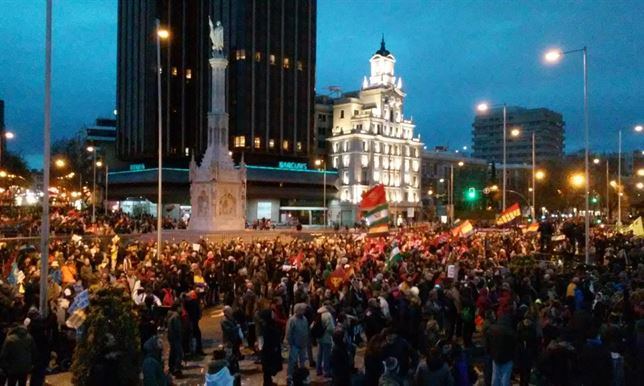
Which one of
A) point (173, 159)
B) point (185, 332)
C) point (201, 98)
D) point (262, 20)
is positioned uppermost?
point (262, 20)

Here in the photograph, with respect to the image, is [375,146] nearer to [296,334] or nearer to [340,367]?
[296,334]

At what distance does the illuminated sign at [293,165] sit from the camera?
86188 millimetres

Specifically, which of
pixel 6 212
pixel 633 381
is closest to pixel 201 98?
pixel 6 212

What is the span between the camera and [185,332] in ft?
44.9

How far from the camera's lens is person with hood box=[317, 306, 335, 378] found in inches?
484

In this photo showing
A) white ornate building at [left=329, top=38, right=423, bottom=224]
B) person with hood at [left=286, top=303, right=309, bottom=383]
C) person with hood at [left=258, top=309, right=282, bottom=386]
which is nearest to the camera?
person with hood at [left=258, top=309, right=282, bottom=386]

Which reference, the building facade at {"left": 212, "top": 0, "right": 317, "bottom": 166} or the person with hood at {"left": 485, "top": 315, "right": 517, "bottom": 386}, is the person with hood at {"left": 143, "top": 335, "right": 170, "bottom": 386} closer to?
the person with hood at {"left": 485, "top": 315, "right": 517, "bottom": 386}

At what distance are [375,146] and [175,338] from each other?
8899cm

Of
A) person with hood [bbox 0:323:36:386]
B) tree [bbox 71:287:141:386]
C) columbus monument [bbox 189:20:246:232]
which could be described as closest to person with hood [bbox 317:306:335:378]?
tree [bbox 71:287:141:386]

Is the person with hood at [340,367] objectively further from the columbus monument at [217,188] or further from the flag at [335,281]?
the columbus monument at [217,188]

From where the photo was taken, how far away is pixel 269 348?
11.6 metres

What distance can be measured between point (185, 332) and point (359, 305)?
3.81 m

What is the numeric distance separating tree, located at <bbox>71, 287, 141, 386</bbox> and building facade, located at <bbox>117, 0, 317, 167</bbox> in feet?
243

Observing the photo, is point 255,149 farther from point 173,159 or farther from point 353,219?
point 353,219
